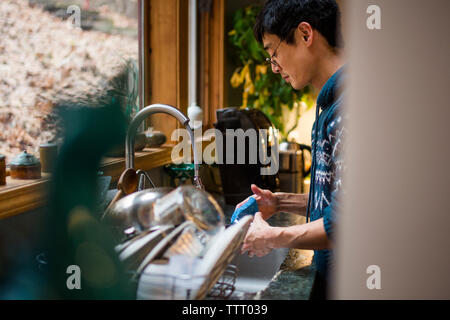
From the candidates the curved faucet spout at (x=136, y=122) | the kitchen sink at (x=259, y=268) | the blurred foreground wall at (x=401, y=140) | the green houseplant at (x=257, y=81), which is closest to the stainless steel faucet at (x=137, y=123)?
the curved faucet spout at (x=136, y=122)

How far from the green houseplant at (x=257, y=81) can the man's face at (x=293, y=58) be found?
1982 mm

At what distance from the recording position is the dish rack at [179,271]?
0.60 meters

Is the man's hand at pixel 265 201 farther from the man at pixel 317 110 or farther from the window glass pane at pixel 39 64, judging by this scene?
the window glass pane at pixel 39 64

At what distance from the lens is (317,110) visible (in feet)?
3.36

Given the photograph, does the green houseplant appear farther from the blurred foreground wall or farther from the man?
the blurred foreground wall

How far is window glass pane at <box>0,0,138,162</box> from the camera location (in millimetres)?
1153

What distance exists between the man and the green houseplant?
2.01 meters

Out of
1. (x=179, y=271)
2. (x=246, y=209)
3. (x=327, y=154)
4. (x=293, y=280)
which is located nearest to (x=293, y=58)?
(x=327, y=154)

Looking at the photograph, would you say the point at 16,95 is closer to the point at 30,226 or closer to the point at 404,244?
the point at 30,226

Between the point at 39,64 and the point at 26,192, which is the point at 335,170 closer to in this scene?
the point at 26,192

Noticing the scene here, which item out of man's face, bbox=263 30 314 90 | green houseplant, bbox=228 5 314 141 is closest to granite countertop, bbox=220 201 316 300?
man's face, bbox=263 30 314 90
